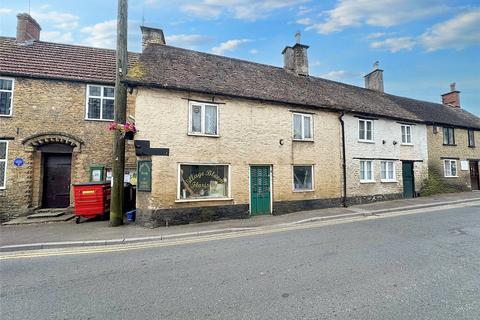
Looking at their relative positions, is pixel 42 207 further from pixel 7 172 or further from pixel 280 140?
pixel 280 140

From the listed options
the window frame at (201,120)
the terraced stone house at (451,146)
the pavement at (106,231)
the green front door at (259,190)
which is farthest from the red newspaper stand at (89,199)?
the terraced stone house at (451,146)

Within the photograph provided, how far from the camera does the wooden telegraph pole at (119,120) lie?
962 cm

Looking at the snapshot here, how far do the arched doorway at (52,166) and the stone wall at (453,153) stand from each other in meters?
24.1

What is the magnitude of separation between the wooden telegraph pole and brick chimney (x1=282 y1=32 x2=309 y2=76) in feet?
36.3

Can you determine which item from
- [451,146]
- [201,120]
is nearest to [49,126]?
[201,120]

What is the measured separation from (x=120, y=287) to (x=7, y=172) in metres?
11.6

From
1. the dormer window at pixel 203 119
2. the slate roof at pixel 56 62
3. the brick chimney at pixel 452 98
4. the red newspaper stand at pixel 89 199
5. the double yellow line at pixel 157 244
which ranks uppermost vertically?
the brick chimney at pixel 452 98

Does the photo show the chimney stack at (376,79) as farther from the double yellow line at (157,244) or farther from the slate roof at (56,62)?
the slate roof at (56,62)

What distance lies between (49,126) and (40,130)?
1.39 ft

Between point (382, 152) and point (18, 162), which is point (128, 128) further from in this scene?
point (382, 152)

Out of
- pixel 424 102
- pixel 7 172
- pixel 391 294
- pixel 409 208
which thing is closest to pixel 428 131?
pixel 424 102

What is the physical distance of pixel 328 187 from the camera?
43.9 feet

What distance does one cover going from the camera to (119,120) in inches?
383

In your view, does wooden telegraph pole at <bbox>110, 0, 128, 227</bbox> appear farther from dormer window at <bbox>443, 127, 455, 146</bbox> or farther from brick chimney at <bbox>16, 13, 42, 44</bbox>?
dormer window at <bbox>443, 127, 455, 146</bbox>
